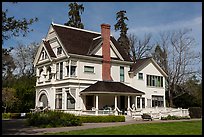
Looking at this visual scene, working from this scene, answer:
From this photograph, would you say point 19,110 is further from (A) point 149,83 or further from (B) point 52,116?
(B) point 52,116

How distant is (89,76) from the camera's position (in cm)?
3666

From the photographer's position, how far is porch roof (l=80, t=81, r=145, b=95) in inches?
1342

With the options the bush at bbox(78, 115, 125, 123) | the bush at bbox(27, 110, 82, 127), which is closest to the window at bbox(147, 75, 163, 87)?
the bush at bbox(78, 115, 125, 123)

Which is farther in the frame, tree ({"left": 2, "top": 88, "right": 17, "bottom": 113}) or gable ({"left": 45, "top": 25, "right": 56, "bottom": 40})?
tree ({"left": 2, "top": 88, "right": 17, "bottom": 113})

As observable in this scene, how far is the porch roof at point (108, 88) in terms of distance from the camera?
3409cm

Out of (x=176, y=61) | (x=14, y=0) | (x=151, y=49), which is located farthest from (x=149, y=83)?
(x=14, y=0)

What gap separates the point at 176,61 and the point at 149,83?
973 centimetres

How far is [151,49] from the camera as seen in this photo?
61.9 m

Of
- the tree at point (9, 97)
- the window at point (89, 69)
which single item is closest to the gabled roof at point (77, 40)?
the window at point (89, 69)

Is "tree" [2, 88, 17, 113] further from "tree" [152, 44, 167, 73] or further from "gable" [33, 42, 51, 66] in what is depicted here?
"tree" [152, 44, 167, 73]

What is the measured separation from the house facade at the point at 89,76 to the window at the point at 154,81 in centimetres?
15

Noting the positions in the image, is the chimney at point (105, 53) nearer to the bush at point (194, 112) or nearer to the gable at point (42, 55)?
the gable at point (42, 55)

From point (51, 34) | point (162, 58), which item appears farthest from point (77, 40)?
point (162, 58)

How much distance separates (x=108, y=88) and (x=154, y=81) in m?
11.1
